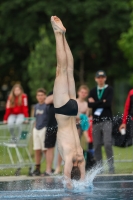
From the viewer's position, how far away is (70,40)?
143 feet

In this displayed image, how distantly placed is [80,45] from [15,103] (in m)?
25.8

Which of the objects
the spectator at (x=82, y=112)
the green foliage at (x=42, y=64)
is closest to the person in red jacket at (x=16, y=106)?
the spectator at (x=82, y=112)

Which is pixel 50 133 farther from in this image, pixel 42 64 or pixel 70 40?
pixel 70 40

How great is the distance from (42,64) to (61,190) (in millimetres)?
28095

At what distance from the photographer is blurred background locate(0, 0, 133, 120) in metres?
39.5

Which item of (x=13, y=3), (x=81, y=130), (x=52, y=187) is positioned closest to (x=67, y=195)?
(x=52, y=187)

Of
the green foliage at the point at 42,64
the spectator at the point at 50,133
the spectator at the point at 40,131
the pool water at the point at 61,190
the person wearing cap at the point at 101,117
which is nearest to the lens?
the pool water at the point at 61,190

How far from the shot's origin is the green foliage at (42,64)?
128 ft

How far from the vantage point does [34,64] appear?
130 ft

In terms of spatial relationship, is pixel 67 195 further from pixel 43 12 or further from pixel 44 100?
pixel 43 12

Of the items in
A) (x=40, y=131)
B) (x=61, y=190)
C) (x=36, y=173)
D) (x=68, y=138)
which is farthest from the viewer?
(x=40, y=131)

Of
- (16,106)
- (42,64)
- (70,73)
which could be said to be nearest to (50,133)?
(16,106)

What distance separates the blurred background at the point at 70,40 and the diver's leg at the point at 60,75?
2464 cm

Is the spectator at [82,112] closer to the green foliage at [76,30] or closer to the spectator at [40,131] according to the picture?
the spectator at [40,131]
